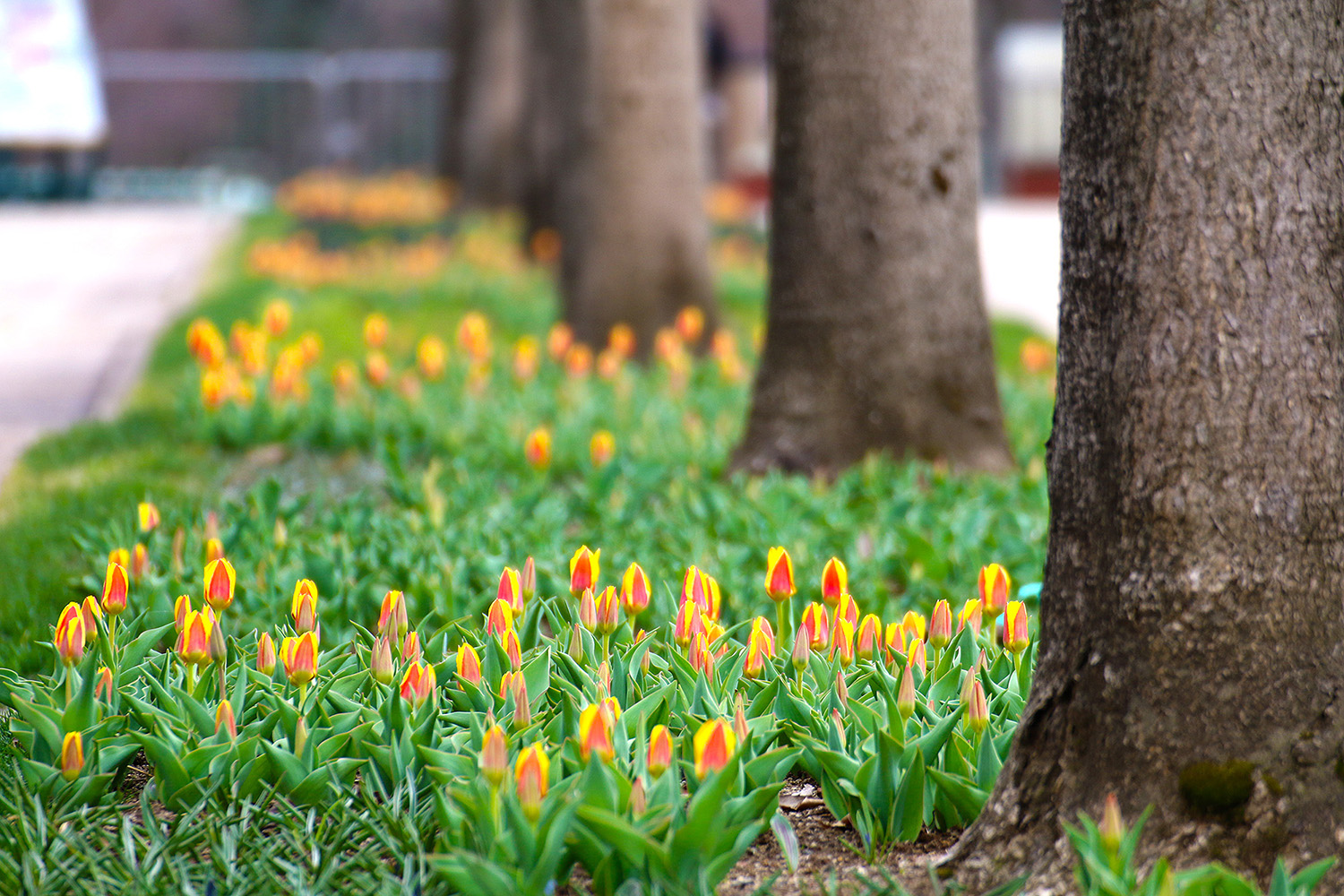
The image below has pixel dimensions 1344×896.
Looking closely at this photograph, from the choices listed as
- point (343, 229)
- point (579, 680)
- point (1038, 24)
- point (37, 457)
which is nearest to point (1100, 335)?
point (579, 680)

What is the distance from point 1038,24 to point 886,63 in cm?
2751

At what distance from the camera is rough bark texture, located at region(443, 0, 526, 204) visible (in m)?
15.5

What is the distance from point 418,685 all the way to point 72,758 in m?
0.56

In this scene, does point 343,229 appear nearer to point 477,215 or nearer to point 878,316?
point 477,215

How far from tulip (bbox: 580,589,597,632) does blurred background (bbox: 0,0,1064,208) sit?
10.5m

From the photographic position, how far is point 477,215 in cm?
1552

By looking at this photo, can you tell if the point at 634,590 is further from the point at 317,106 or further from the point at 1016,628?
the point at 317,106

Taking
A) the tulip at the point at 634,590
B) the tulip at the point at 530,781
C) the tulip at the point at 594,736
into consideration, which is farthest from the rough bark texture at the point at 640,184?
the tulip at the point at 530,781

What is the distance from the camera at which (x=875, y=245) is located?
4.98m

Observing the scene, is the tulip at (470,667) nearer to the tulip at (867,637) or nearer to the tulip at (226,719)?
the tulip at (226,719)

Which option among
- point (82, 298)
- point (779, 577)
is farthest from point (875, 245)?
point (82, 298)

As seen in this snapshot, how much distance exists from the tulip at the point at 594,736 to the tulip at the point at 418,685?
1.35 feet

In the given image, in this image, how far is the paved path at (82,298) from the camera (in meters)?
7.22

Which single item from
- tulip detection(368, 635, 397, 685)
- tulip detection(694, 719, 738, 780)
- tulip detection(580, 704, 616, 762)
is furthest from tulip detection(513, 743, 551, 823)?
tulip detection(368, 635, 397, 685)
